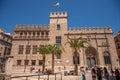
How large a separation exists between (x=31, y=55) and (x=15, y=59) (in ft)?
13.7

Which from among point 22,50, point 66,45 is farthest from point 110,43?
point 22,50

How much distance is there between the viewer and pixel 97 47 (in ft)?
100

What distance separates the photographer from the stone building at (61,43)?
29.5 meters

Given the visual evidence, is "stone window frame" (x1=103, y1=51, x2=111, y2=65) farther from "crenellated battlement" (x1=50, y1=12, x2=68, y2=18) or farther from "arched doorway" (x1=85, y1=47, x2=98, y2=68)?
"crenellated battlement" (x1=50, y1=12, x2=68, y2=18)

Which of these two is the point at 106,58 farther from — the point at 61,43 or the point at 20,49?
the point at 20,49

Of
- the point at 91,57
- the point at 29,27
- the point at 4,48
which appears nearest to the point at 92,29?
the point at 91,57

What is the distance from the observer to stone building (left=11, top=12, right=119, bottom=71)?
29484 millimetres

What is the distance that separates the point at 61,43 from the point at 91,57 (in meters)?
8.74

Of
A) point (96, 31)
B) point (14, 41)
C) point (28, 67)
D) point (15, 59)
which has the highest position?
point (96, 31)

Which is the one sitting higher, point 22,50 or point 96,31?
point 96,31

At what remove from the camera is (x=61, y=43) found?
103 feet

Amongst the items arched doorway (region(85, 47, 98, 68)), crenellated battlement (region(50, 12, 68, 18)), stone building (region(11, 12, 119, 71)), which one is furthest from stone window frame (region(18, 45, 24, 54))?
arched doorway (region(85, 47, 98, 68))

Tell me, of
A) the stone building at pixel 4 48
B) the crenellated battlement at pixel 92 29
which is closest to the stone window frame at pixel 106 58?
the crenellated battlement at pixel 92 29

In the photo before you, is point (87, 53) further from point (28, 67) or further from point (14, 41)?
point (14, 41)
